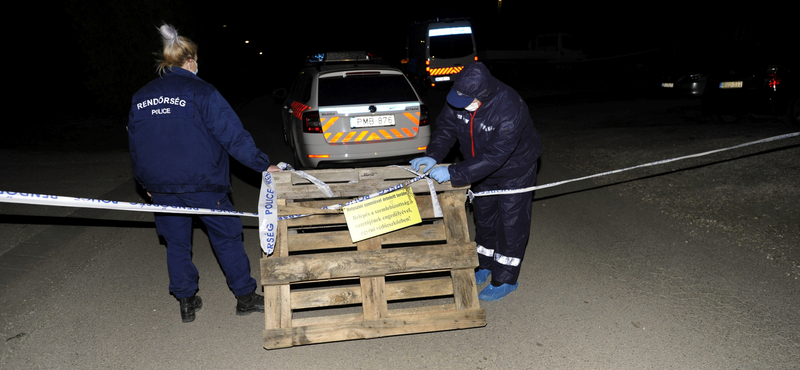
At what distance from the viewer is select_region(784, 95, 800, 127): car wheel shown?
952 cm

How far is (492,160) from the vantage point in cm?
341

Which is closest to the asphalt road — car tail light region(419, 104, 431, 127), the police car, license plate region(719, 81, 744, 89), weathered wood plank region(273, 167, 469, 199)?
weathered wood plank region(273, 167, 469, 199)

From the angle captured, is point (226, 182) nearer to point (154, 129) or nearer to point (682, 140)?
point (154, 129)

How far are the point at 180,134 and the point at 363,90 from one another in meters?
3.71

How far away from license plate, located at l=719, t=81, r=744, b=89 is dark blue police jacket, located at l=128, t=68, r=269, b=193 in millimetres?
10470

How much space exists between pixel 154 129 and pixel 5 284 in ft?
7.72

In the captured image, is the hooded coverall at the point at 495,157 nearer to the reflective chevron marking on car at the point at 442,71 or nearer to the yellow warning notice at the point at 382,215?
the yellow warning notice at the point at 382,215

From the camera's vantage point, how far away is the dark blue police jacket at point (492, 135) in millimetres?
3381

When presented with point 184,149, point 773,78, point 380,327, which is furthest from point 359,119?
point 773,78

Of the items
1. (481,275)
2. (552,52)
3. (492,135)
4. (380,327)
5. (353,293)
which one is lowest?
(552,52)

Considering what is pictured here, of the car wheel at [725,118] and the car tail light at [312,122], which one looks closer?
the car tail light at [312,122]

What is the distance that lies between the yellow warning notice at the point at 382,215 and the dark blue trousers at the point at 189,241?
2.75ft

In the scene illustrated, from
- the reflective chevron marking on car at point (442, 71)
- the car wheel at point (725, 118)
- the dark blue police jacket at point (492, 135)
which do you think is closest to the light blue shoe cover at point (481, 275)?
the dark blue police jacket at point (492, 135)

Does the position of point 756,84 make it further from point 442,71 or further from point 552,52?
point 552,52
